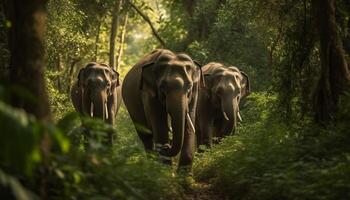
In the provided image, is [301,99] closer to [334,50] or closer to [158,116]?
[334,50]

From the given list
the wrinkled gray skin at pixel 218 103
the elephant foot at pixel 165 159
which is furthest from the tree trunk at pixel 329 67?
the wrinkled gray skin at pixel 218 103

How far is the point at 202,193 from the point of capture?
8.92 meters

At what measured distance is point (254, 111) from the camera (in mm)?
16516

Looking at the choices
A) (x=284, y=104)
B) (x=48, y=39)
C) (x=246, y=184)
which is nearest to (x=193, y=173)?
(x=284, y=104)

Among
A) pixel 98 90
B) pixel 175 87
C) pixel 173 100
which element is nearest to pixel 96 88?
pixel 98 90

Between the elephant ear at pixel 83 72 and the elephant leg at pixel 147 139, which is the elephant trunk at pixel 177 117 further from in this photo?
the elephant ear at pixel 83 72

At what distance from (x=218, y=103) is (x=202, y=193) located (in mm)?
5541

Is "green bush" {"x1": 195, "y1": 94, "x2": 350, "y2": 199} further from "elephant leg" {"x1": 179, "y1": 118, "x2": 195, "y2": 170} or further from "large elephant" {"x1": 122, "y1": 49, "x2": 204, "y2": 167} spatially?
"large elephant" {"x1": 122, "y1": 49, "x2": 204, "y2": 167}

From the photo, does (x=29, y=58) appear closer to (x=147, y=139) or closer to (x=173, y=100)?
(x=173, y=100)

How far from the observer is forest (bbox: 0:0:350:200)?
4961mm

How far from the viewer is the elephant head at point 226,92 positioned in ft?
45.3

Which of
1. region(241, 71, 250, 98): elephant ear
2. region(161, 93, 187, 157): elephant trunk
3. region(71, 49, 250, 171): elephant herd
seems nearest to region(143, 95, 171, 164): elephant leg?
region(71, 49, 250, 171): elephant herd

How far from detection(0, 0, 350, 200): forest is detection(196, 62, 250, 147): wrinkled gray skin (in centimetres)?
3

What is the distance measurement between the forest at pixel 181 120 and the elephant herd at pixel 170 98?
0.08ft
